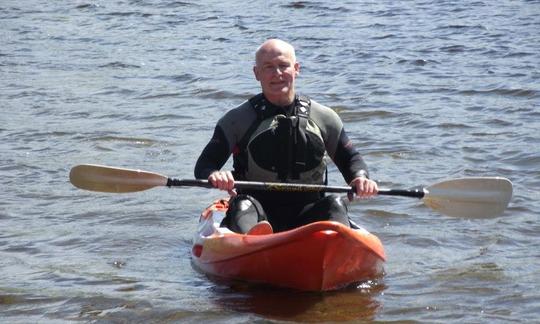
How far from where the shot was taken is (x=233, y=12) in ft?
57.9

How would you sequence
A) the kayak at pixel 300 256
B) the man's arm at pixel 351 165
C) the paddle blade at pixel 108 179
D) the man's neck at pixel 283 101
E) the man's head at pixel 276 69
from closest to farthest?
1. the kayak at pixel 300 256
2. the man's arm at pixel 351 165
3. the man's head at pixel 276 69
4. the man's neck at pixel 283 101
5. the paddle blade at pixel 108 179

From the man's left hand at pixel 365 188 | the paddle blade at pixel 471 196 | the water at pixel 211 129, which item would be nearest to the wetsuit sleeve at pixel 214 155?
the water at pixel 211 129

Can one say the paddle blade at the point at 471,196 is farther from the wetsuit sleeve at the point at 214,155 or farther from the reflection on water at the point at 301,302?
the wetsuit sleeve at the point at 214,155

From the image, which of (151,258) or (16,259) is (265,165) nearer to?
(151,258)

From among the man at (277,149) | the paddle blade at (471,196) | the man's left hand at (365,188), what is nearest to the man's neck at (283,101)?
the man at (277,149)

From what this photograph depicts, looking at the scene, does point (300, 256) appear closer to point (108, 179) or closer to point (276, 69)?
point (276, 69)

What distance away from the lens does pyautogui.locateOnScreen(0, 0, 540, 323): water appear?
5.43 metres

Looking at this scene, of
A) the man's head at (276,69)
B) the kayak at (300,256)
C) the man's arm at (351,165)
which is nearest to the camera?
Answer: the kayak at (300,256)

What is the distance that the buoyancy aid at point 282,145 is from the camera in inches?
226

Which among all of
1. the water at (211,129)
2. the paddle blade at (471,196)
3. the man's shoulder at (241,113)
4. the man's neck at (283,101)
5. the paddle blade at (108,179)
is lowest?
the water at (211,129)

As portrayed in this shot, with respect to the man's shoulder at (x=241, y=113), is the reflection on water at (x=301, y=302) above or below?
below

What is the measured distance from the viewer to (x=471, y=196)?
603 cm

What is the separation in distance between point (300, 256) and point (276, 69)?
1027 millimetres

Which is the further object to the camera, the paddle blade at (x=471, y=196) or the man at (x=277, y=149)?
the paddle blade at (x=471, y=196)
